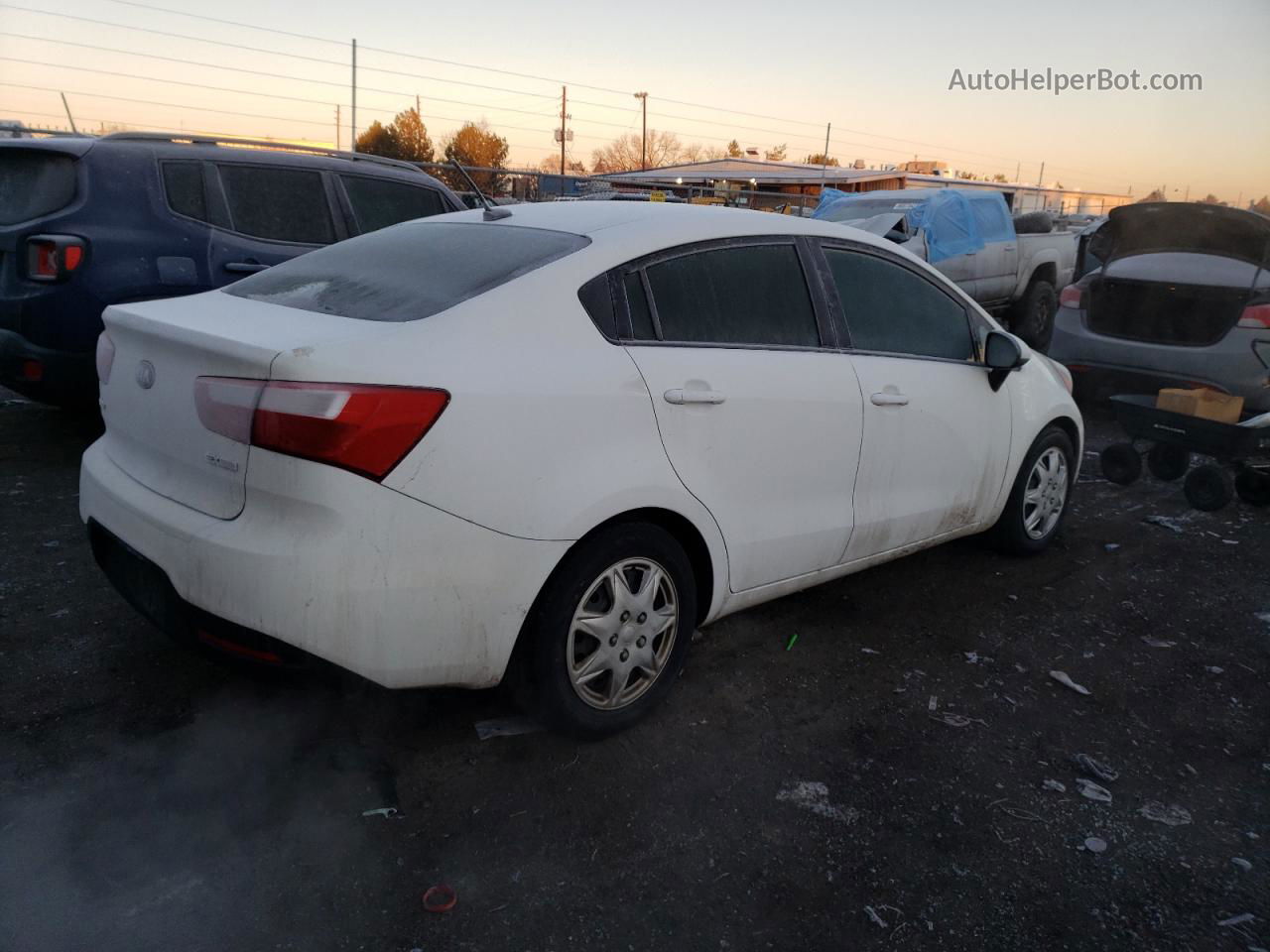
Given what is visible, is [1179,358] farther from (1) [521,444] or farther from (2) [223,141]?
(2) [223,141]

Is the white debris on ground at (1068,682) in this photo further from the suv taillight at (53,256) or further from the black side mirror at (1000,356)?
the suv taillight at (53,256)

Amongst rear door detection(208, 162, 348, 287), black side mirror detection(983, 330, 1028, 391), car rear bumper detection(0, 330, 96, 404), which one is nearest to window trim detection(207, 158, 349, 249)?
rear door detection(208, 162, 348, 287)

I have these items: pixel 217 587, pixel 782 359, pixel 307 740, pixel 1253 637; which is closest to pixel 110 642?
pixel 307 740

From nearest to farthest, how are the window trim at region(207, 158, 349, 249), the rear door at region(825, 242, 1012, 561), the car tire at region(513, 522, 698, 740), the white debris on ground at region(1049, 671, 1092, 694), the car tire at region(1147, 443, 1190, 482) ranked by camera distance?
the car tire at region(513, 522, 698, 740)
the white debris on ground at region(1049, 671, 1092, 694)
the rear door at region(825, 242, 1012, 561)
the window trim at region(207, 158, 349, 249)
the car tire at region(1147, 443, 1190, 482)

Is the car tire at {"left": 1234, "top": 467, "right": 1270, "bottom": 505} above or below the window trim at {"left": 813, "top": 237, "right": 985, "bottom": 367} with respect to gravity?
below

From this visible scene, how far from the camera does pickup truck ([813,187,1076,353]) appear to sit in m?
11.3

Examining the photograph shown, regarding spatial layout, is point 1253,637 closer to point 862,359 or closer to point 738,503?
point 862,359

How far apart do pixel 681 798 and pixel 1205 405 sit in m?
4.19

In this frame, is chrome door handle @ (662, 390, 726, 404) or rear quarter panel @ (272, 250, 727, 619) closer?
rear quarter panel @ (272, 250, 727, 619)

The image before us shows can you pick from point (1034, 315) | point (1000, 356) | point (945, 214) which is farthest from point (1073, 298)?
point (1034, 315)

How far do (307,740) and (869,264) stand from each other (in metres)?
2.69

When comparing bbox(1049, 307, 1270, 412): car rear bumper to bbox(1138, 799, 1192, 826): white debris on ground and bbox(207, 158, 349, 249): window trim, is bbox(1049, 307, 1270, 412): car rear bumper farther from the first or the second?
bbox(207, 158, 349, 249): window trim

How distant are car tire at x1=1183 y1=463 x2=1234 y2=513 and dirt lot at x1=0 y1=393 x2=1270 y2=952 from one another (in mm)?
1653

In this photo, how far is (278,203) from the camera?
601 cm
